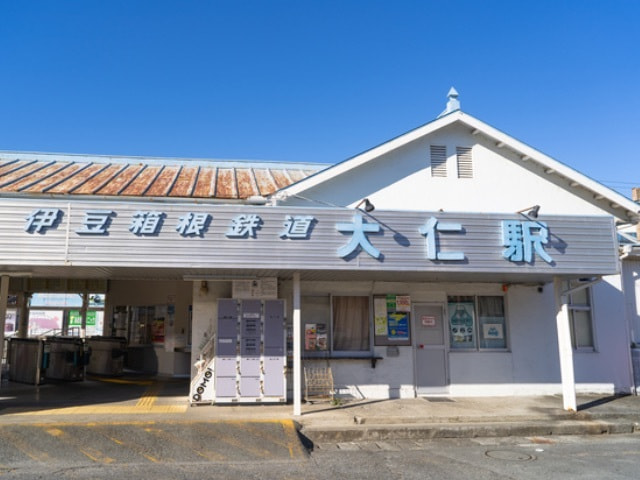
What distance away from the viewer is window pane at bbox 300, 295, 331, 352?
40.0 feet

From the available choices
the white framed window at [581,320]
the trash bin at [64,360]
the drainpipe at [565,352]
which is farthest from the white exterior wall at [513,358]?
the trash bin at [64,360]

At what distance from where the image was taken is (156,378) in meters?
15.7

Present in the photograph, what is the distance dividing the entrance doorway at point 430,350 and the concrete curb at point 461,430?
8.42 ft

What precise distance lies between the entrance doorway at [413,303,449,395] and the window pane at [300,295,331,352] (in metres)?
2.14

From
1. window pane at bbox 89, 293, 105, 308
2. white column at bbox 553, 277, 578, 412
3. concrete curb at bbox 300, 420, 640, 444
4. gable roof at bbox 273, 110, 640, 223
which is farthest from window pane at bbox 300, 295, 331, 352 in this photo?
window pane at bbox 89, 293, 105, 308

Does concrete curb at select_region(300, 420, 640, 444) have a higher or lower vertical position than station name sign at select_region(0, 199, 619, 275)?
lower

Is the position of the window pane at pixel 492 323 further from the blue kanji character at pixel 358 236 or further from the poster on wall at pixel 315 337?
the blue kanji character at pixel 358 236

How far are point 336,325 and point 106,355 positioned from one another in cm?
806

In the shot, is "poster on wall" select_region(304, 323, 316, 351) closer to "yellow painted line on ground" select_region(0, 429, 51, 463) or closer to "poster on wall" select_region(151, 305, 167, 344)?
"yellow painted line on ground" select_region(0, 429, 51, 463)

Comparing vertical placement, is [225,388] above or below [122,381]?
above

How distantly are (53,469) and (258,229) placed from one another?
4929mm

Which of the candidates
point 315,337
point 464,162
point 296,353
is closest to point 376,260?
point 296,353

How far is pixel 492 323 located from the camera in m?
13.0

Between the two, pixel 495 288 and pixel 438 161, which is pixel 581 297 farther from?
pixel 438 161
